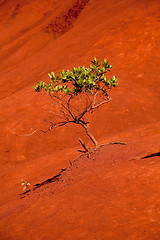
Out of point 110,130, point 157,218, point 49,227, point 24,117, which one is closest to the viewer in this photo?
point 157,218

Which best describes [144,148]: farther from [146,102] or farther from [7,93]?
[7,93]

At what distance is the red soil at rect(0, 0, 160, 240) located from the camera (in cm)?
524

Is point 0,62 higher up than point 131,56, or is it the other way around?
point 0,62

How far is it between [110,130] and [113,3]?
31.5 m

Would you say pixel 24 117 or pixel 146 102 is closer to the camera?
pixel 24 117

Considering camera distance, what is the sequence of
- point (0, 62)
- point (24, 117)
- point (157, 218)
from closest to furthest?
point (157, 218) < point (24, 117) < point (0, 62)

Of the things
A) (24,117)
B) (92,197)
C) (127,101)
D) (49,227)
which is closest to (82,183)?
(92,197)

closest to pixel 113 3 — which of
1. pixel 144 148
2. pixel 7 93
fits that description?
pixel 7 93

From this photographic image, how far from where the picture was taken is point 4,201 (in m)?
9.85

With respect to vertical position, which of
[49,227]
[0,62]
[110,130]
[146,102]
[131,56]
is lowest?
[49,227]

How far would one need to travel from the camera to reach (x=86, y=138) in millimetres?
16344

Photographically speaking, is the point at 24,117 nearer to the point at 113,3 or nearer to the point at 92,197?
the point at 92,197

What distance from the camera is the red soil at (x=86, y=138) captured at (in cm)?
524

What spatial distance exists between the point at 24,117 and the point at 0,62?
25774 mm
